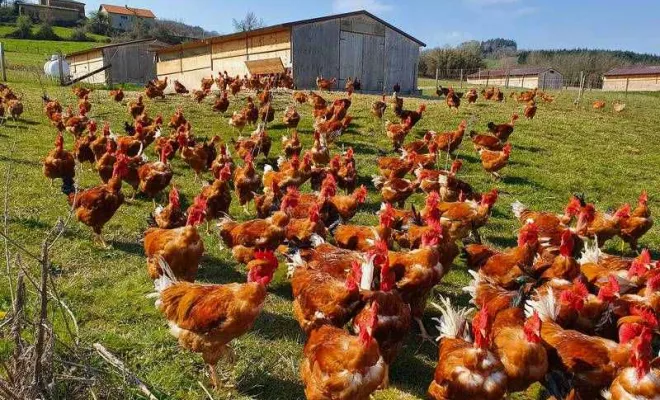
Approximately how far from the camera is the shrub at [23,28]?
61.9 m

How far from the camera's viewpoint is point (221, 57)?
106 feet

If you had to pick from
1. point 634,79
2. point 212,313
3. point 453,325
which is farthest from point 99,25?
point 453,325

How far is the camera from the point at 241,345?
5.23 metres

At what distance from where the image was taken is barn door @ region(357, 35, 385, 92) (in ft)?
97.4

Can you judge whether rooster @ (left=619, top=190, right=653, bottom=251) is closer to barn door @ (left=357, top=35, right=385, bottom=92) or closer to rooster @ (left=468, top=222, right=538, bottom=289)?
rooster @ (left=468, top=222, right=538, bottom=289)

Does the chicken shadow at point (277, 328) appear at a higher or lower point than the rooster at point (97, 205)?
lower

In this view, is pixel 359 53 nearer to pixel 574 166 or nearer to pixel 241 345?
pixel 574 166

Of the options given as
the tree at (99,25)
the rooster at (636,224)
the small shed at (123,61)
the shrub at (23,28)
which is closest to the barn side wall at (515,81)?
the small shed at (123,61)

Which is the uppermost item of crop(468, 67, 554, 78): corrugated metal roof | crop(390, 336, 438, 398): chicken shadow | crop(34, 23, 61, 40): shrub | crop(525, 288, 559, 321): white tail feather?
crop(34, 23, 61, 40): shrub

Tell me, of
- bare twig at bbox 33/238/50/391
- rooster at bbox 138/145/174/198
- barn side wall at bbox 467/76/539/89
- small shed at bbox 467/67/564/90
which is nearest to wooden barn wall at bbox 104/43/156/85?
rooster at bbox 138/145/174/198

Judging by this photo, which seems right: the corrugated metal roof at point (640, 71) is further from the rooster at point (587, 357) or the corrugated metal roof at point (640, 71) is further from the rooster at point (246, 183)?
the rooster at point (587, 357)

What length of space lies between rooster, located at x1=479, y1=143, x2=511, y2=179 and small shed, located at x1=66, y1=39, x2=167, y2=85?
112 feet

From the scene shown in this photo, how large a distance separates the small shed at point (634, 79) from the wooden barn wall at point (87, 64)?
55.2m

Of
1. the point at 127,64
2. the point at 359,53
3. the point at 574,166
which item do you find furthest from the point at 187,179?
the point at 127,64
